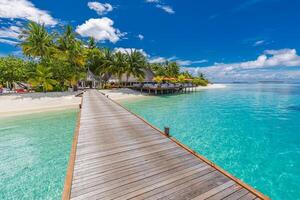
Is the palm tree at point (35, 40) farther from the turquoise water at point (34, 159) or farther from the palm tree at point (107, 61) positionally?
the turquoise water at point (34, 159)

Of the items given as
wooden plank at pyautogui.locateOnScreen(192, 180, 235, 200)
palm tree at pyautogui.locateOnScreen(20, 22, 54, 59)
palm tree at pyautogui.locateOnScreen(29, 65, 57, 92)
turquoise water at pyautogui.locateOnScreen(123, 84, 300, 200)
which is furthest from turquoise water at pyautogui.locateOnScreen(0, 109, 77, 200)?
palm tree at pyautogui.locateOnScreen(20, 22, 54, 59)

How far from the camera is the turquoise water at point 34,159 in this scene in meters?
6.32

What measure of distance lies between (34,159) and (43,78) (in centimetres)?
2426

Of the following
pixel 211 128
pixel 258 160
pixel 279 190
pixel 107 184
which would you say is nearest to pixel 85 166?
pixel 107 184

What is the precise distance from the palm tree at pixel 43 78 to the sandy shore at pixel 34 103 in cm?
231

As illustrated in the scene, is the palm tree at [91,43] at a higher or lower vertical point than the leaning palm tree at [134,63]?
higher

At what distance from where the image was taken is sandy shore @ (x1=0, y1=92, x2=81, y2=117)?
21.2 m

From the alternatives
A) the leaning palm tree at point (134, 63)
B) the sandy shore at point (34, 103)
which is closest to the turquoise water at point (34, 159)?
the sandy shore at point (34, 103)

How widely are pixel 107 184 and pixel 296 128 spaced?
17.0 meters

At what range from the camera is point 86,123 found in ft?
33.7

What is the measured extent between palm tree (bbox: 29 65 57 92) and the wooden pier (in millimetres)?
26215

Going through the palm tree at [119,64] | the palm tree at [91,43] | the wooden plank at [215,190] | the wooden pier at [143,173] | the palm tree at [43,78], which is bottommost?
the wooden plank at [215,190]

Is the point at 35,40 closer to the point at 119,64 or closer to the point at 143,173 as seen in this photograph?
the point at 119,64

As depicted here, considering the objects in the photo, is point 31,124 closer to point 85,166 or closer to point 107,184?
point 85,166
